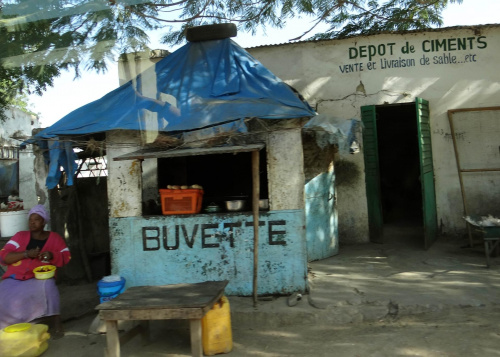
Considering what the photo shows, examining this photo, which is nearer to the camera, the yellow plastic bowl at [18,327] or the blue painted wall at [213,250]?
the yellow plastic bowl at [18,327]

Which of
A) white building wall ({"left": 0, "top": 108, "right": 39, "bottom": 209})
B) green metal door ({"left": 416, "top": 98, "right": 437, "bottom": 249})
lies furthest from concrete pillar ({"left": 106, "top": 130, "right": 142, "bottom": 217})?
white building wall ({"left": 0, "top": 108, "right": 39, "bottom": 209})

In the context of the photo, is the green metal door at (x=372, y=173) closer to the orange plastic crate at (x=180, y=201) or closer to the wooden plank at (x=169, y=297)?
the orange plastic crate at (x=180, y=201)

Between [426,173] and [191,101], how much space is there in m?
4.31

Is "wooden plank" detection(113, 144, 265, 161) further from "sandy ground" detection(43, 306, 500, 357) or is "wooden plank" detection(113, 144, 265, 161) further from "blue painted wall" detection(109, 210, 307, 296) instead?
"sandy ground" detection(43, 306, 500, 357)

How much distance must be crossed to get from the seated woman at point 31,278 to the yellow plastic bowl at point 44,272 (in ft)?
0.19

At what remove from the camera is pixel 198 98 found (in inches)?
227

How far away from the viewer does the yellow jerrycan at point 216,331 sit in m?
4.23

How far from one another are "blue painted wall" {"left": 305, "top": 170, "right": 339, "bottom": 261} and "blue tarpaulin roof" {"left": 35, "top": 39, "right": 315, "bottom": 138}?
1899 mm

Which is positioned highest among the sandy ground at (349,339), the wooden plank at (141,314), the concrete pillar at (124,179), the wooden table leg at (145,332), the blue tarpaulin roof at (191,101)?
the blue tarpaulin roof at (191,101)

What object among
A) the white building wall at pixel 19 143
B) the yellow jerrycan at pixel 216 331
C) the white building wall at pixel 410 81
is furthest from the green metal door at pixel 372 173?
the white building wall at pixel 19 143

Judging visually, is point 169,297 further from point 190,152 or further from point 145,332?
point 190,152

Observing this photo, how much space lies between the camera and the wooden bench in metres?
3.73

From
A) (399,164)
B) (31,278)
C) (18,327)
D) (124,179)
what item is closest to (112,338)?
(18,327)

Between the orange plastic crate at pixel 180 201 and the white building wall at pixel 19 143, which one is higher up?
the white building wall at pixel 19 143
